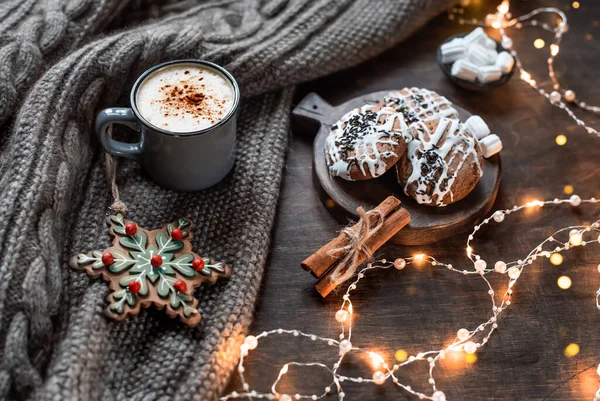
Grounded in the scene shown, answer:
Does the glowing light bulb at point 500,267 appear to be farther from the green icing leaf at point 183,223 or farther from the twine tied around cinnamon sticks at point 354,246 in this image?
the green icing leaf at point 183,223

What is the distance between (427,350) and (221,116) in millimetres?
418

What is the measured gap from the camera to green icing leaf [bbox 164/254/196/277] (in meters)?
0.84

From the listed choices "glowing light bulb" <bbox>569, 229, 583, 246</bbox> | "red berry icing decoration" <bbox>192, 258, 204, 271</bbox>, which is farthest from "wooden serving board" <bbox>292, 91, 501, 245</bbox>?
"red berry icing decoration" <bbox>192, 258, 204, 271</bbox>

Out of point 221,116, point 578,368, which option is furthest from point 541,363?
point 221,116

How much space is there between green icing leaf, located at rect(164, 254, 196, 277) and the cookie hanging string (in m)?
0.12

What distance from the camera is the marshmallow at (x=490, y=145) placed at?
0.99 meters

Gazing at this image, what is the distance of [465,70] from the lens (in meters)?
1.09

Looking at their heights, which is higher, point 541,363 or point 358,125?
point 358,125

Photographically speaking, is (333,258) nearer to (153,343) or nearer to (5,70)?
(153,343)

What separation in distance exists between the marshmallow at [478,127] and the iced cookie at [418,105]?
30 mm

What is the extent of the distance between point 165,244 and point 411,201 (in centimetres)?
37

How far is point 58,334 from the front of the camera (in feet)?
2.61

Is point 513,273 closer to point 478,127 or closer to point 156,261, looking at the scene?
point 478,127

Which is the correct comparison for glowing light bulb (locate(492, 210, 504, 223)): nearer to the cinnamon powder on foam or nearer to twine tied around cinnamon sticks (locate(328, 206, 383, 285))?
twine tied around cinnamon sticks (locate(328, 206, 383, 285))
